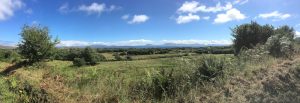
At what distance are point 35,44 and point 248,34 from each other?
25962 mm

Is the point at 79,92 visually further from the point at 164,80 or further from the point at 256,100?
the point at 256,100

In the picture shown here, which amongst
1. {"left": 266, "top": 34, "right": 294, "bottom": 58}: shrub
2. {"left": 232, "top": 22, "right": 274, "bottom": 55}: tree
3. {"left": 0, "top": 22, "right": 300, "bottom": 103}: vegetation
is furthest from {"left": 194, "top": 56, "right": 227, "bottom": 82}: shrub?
{"left": 232, "top": 22, "right": 274, "bottom": 55}: tree

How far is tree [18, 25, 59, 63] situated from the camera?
39406mm

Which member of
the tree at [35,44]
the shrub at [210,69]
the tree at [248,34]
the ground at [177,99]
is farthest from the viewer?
the tree at [35,44]

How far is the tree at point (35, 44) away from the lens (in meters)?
39.4

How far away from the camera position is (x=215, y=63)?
8227 millimetres

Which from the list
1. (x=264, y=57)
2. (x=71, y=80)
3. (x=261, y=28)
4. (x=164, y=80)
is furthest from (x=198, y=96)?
(x=261, y=28)

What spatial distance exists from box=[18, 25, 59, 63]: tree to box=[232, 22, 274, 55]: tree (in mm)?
23728

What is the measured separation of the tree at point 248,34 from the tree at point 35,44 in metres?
23.7

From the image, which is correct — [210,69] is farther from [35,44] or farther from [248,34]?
[35,44]

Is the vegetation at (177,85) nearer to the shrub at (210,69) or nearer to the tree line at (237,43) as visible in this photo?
the shrub at (210,69)

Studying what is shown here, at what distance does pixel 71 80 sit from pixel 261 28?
19.9m

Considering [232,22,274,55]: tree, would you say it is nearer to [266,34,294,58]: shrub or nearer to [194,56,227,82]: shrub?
[266,34,294,58]: shrub

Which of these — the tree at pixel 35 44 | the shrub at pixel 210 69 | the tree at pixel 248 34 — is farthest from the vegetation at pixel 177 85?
the tree at pixel 35 44
